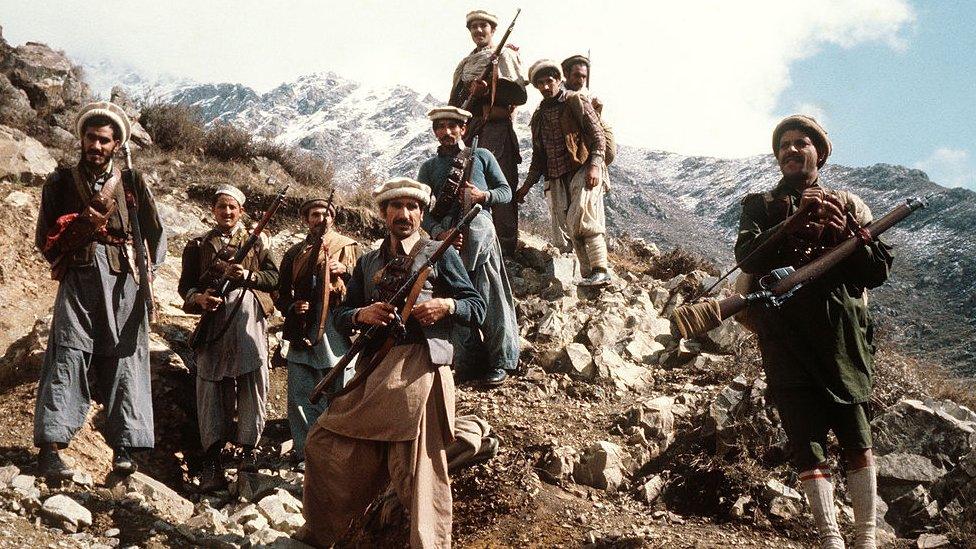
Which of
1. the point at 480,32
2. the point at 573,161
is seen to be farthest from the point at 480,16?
the point at 573,161

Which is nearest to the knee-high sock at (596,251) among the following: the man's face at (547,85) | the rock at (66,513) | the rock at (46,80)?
the man's face at (547,85)

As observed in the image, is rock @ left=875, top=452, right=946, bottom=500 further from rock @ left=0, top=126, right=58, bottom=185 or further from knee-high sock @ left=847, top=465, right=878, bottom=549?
rock @ left=0, top=126, right=58, bottom=185

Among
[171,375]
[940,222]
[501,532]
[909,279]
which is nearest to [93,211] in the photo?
[171,375]

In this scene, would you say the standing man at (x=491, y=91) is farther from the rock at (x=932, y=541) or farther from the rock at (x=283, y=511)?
the rock at (x=932, y=541)

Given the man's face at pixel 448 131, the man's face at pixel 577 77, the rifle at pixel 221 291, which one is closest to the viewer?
the rifle at pixel 221 291

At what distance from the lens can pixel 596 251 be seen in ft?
25.0

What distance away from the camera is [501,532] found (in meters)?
4.00

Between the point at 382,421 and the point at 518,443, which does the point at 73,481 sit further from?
the point at 518,443

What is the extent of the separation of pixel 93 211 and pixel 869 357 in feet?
13.7

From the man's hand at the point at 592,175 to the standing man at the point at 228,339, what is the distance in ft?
10.9

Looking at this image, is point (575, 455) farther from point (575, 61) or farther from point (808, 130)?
point (575, 61)

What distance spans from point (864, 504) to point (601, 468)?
1.86 m

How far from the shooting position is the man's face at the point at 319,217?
5539 millimetres

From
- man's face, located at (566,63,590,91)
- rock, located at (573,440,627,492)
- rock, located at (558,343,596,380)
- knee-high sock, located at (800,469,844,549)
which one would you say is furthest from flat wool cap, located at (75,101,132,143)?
man's face, located at (566,63,590,91)
